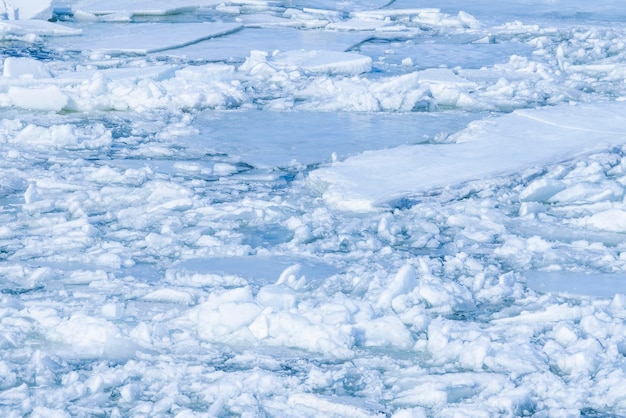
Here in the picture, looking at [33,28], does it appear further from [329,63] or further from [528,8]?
[528,8]

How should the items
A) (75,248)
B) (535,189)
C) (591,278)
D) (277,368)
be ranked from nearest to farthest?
(277,368) < (591,278) < (75,248) < (535,189)

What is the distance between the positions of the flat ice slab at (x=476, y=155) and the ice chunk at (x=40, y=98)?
7.39 ft

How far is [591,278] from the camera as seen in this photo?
395 cm

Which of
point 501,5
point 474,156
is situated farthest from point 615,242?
point 501,5

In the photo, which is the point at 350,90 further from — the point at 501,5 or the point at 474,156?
the point at 501,5

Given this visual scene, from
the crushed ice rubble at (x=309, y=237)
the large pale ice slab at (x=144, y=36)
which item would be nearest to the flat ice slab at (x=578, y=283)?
the crushed ice rubble at (x=309, y=237)

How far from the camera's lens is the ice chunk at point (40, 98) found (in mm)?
6684

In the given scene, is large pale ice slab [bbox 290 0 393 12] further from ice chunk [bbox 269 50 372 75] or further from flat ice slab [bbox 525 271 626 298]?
flat ice slab [bbox 525 271 626 298]

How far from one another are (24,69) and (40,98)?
32.3 inches

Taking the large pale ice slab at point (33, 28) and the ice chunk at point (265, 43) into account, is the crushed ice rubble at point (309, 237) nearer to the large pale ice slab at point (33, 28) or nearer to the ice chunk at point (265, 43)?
the ice chunk at point (265, 43)

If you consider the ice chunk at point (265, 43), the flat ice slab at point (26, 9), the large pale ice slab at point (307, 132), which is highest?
the flat ice slab at point (26, 9)

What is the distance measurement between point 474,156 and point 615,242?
4.27ft

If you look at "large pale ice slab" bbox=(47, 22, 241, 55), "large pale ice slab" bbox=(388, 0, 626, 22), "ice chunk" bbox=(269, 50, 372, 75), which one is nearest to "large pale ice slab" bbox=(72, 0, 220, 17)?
"large pale ice slab" bbox=(47, 22, 241, 55)

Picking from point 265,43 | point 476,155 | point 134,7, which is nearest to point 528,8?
point 265,43
